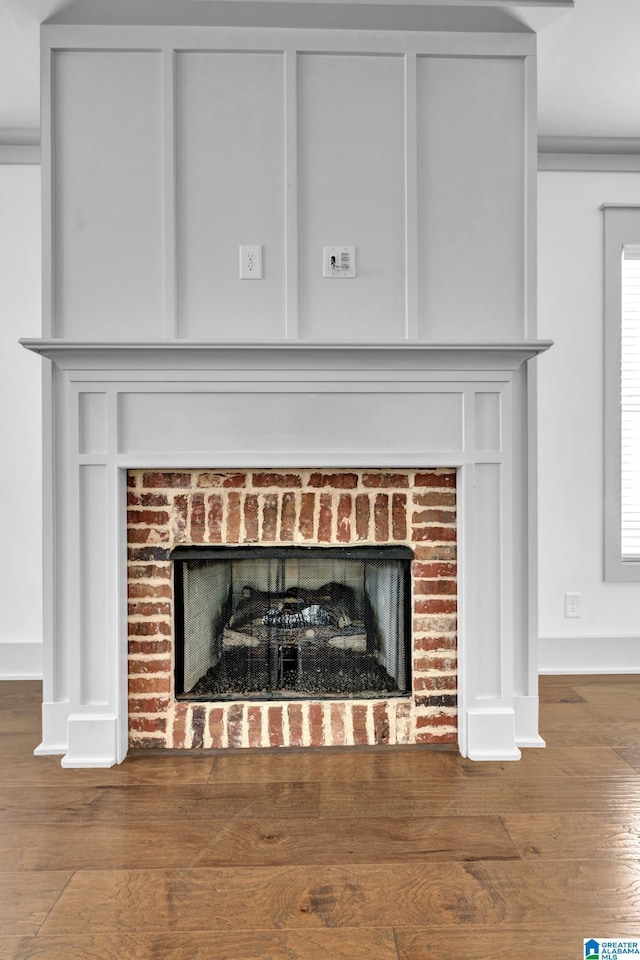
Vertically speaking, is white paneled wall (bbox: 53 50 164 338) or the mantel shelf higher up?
white paneled wall (bbox: 53 50 164 338)

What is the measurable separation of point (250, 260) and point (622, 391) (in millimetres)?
1990

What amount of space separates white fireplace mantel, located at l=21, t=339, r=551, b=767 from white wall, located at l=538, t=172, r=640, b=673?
95 centimetres

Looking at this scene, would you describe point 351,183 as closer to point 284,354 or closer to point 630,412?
point 284,354

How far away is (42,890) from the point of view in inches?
58.8

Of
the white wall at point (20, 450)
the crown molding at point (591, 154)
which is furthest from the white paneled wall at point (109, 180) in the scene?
the crown molding at point (591, 154)

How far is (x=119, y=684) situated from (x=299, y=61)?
225 cm

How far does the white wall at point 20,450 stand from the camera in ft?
9.77

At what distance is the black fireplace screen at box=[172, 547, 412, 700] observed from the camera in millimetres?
2281

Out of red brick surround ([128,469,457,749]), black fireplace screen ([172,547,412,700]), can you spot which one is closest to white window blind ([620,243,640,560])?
red brick surround ([128,469,457,749])

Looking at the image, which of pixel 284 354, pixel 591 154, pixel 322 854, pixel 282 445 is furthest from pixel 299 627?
pixel 591 154

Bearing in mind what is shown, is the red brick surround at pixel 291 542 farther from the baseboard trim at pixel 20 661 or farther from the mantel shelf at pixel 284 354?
the baseboard trim at pixel 20 661

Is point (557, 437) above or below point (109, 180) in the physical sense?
below

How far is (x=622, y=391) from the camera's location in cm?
309

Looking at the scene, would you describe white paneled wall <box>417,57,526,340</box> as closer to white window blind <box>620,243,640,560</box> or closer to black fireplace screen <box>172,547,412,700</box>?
black fireplace screen <box>172,547,412,700</box>
